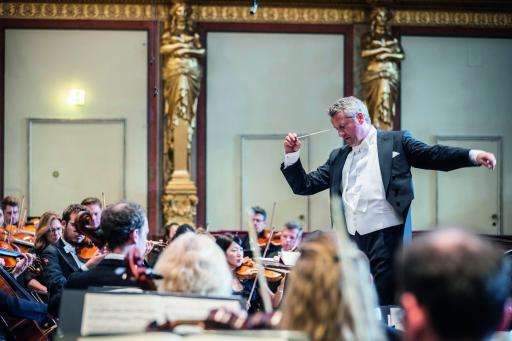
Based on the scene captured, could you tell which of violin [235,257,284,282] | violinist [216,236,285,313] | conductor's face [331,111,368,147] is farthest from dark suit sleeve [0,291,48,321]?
violin [235,257,284,282]

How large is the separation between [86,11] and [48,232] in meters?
4.54

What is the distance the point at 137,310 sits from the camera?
243 cm

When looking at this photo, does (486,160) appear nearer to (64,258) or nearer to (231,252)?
(64,258)

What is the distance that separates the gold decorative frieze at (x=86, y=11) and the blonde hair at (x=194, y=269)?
24.4ft

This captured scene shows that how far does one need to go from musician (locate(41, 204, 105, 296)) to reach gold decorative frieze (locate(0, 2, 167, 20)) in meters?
4.62

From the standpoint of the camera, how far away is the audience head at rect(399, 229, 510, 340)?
1.50m

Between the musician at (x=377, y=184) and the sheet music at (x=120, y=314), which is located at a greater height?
the musician at (x=377, y=184)

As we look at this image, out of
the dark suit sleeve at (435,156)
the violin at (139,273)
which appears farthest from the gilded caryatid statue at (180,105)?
the violin at (139,273)

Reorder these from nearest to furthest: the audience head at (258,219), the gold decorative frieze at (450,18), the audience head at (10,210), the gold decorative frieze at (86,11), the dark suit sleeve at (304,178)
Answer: the dark suit sleeve at (304,178) → the audience head at (10,210) → the audience head at (258,219) → the gold decorative frieze at (86,11) → the gold decorative frieze at (450,18)

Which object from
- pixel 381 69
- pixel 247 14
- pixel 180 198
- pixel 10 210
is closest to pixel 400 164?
pixel 10 210

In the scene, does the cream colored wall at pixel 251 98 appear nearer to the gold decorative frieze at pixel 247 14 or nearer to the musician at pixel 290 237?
the gold decorative frieze at pixel 247 14

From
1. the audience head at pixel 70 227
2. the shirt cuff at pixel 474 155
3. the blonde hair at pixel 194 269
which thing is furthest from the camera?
the audience head at pixel 70 227

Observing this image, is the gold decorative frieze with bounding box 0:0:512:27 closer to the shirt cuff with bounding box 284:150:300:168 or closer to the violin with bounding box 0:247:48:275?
the violin with bounding box 0:247:48:275

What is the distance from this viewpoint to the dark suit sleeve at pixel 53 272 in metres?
4.40
